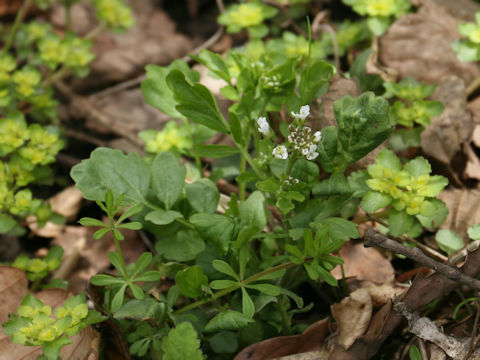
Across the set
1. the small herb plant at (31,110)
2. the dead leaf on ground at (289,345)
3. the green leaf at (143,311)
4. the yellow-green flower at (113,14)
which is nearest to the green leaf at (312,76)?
the dead leaf on ground at (289,345)

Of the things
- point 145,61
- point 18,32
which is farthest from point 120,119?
point 18,32

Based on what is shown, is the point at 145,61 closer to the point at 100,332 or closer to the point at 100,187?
the point at 100,187

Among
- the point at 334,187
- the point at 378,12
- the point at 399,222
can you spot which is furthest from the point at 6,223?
the point at 378,12

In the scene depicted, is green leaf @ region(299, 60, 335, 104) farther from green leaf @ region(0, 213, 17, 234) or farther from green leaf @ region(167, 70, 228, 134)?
green leaf @ region(0, 213, 17, 234)

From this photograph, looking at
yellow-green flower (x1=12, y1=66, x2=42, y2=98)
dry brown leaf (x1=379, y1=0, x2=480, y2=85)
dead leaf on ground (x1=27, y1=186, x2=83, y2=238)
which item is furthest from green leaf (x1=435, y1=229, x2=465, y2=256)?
yellow-green flower (x1=12, y1=66, x2=42, y2=98)

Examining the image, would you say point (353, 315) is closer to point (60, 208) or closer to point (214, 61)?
point (214, 61)

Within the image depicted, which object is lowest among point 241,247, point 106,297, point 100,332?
point 100,332

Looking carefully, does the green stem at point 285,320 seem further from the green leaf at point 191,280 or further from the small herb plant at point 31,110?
the small herb plant at point 31,110
